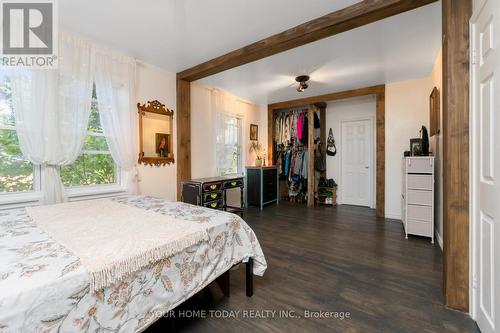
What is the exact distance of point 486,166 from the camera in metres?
1.28

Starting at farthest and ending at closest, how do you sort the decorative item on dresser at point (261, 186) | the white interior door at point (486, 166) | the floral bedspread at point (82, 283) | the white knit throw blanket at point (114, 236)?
1. the decorative item on dresser at point (261, 186)
2. the white interior door at point (486, 166)
3. the white knit throw blanket at point (114, 236)
4. the floral bedspread at point (82, 283)

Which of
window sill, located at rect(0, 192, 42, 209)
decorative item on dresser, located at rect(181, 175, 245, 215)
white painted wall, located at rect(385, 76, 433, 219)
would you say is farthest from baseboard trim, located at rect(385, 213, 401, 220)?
window sill, located at rect(0, 192, 42, 209)

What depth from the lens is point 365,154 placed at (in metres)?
4.78

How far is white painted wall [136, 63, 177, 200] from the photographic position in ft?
9.84

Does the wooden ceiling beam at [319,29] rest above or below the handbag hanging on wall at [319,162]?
above

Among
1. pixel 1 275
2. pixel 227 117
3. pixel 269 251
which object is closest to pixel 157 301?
pixel 1 275

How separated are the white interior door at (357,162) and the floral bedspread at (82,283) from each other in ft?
13.6

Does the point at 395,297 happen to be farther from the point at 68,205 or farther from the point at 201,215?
the point at 68,205

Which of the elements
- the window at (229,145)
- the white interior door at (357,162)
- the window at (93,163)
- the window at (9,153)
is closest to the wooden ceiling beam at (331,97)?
the white interior door at (357,162)

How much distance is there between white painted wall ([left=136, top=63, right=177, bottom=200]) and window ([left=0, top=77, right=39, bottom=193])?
112cm

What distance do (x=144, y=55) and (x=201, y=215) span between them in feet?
7.77

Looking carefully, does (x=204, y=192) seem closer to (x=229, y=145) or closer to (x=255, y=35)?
(x=229, y=145)

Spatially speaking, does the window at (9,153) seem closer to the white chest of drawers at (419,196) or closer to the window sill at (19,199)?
the window sill at (19,199)

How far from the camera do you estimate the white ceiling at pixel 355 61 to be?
86.8 inches
